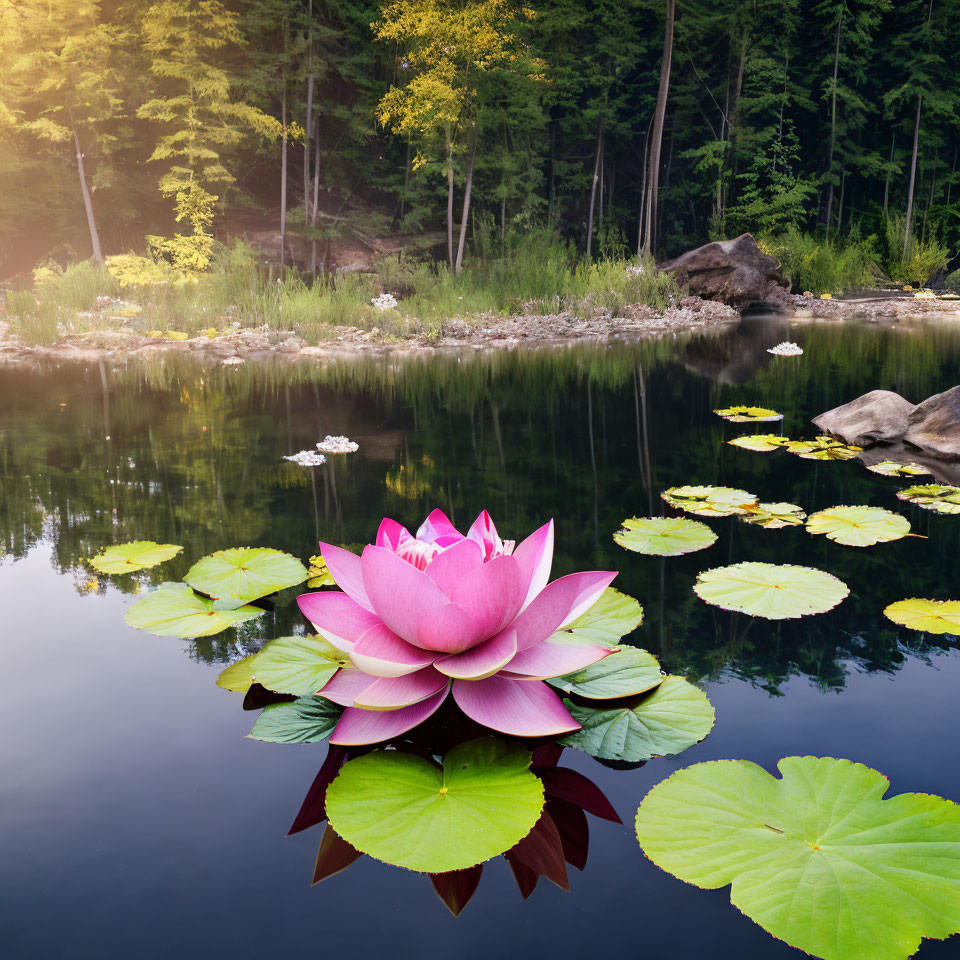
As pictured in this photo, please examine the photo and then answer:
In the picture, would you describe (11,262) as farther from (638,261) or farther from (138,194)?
(638,261)

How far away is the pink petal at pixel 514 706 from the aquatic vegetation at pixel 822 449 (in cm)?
252

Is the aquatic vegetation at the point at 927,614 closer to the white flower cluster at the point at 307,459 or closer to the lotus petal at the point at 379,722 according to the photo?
the lotus petal at the point at 379,722

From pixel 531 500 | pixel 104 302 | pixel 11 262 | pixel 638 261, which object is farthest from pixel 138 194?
pixel 531 500

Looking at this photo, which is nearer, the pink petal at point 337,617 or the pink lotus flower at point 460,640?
the pink lotus flower at point 460,640

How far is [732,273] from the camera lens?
1258 centimetres

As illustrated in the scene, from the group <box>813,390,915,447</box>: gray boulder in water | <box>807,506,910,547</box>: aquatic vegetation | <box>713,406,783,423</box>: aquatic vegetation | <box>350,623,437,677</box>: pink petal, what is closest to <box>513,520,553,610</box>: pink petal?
<box>350,623,437,677</box>: pink petal

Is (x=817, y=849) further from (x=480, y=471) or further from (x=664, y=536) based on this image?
(x=480, y=471)

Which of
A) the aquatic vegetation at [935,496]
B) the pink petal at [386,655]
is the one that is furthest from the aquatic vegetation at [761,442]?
the pink petal at [386,655]

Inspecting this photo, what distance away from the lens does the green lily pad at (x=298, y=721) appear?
3.95ft

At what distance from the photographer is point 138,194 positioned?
15.1 meters

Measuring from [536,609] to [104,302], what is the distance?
10.3m

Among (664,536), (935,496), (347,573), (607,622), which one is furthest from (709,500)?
(347,573)

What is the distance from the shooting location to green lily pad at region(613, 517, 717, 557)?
211 centimetres

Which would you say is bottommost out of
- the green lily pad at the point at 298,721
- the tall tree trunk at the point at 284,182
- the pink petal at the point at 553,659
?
the green lily pad at the point at 298,721
